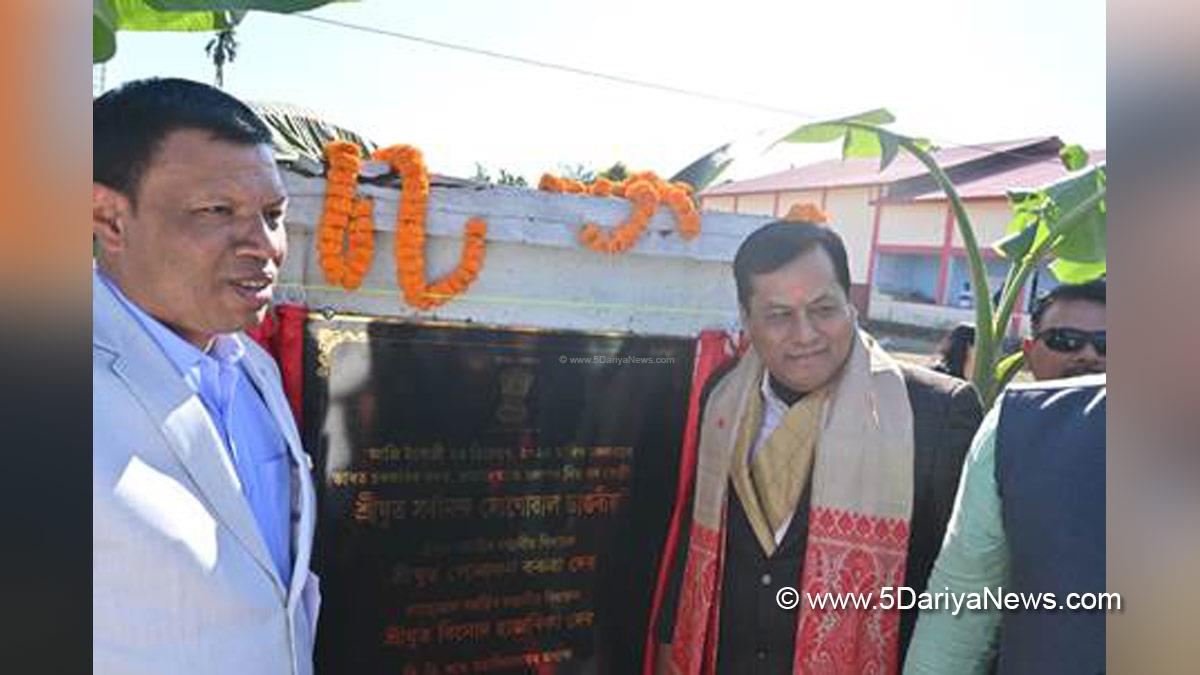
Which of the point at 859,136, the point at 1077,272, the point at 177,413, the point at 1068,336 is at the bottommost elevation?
the point at 177,413

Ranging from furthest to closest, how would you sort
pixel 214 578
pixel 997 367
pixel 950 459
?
pixel 997 367 → pixel 950 459 → pixel 214 578

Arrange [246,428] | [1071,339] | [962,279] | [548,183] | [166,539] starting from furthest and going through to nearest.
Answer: [1071,339] < [962,279] < [548,183] < [246,428] < [166,539]

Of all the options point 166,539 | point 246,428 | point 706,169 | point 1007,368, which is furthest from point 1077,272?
point 166,539

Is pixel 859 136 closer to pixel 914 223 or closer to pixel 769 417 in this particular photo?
pixel 914 223

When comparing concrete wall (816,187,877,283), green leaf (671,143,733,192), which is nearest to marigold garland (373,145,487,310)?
green leaf (671,143,733,192)

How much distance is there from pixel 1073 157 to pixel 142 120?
140 cm

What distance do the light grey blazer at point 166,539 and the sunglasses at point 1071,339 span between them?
1.30 meters

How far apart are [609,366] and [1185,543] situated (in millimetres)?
790

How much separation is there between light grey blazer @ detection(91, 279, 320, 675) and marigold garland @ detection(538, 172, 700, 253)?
0.61 meters

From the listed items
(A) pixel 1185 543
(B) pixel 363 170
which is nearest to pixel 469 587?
(B) pixel 363 170

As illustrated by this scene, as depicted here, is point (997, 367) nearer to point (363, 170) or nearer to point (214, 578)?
point (363, 170)

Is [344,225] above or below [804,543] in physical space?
above

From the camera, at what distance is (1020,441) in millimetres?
1236

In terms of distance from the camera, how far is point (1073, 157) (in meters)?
1.51
